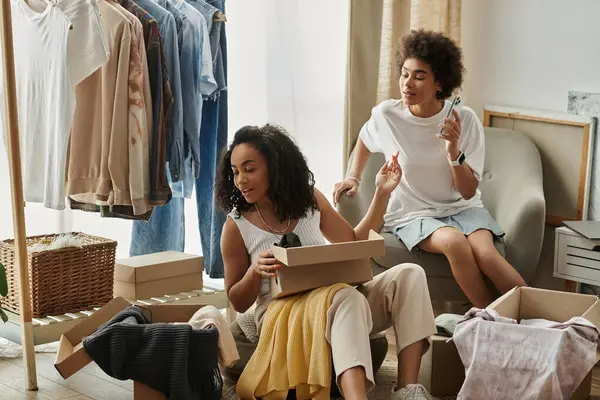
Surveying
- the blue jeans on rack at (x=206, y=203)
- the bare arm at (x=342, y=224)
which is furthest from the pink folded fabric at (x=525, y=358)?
the blue jeans on rack at (x=206, y=203)

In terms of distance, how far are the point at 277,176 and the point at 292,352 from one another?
51 centimetres

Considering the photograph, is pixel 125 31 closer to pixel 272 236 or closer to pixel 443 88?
pixel 272 236

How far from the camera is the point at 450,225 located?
3.24 metres

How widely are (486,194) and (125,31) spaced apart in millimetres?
1548

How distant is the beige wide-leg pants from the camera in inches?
94.6

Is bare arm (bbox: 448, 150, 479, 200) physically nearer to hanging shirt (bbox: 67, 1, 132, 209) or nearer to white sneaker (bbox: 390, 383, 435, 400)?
white sneaker (bbox: 390, 383, 435, 400)

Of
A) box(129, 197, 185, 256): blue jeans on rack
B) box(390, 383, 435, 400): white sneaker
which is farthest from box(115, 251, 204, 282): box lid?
box(390, 383, 435, 400): white sneaker

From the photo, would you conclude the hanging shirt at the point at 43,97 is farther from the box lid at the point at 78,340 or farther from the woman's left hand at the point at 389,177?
the woman's left hand at the point at 389,177

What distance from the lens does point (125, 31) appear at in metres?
2.96

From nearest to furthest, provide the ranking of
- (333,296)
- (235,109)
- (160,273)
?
(333,296), (160,273), (235,109)

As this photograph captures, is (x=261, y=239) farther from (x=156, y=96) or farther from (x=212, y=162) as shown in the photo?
(x=212, y=162)

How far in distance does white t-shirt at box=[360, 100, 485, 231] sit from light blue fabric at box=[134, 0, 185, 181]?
0.77m

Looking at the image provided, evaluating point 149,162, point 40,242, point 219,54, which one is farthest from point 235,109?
point 40,242

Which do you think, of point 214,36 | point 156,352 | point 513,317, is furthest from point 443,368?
point 214,36
